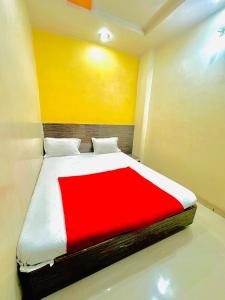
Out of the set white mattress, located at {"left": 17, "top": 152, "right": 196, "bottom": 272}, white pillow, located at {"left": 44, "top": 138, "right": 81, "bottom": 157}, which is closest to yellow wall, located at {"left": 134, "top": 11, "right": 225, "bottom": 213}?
→ white mattress, located at {"left": 17, "top": 152, "right": 196, "bottom": 272}

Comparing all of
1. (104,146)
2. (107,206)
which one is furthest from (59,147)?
(107,206)

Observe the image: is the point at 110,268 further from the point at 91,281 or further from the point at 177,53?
the point at 177,53

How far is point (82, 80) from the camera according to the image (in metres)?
2.74

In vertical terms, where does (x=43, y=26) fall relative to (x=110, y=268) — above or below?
above

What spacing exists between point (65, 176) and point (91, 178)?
360mm

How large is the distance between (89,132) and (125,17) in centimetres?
196

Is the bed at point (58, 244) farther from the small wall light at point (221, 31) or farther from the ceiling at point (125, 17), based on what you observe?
the ceiling at point (125, 17)

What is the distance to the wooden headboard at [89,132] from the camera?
2.72 meters

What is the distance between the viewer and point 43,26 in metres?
2.21

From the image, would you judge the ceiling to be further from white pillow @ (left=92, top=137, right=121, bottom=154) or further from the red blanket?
the red blanket

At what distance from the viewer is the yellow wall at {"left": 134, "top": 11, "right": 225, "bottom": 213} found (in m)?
1.84

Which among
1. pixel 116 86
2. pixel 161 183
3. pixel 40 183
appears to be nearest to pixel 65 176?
pixel 40 183

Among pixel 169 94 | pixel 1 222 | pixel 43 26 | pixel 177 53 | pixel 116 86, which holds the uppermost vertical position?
pixel 43 26

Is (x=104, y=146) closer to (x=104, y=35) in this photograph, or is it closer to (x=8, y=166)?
(x=104, y=35)
